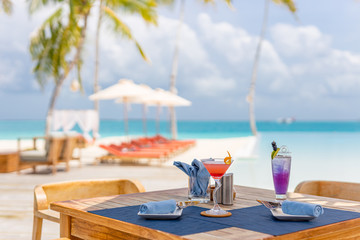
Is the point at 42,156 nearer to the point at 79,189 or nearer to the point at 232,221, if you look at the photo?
the point at 79,189

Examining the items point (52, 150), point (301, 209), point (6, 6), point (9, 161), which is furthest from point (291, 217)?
point (6, 6)

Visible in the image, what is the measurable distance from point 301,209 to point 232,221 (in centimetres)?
27

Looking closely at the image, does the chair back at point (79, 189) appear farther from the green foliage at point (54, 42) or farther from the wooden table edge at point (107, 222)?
the green foliage at point (54, 42)

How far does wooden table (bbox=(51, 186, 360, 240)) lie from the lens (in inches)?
68.4

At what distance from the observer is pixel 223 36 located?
207 feet

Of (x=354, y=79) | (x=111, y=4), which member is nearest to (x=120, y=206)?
(x=111, y=4)

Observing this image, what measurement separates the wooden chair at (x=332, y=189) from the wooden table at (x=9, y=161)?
21.0 ft

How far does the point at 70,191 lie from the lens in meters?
3.12

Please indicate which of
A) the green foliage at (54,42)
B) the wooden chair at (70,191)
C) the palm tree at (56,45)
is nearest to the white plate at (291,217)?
the wooden chair at (70,191)

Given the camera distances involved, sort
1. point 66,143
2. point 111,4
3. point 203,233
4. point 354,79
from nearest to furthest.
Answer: point 203,233 → point 66,143 → point 111,4 → point 354,79

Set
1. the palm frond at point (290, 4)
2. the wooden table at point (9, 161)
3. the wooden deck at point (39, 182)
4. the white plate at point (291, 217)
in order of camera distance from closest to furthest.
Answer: the white plate at point (291, 217) < the wooden deck at point (39, 182) < the wooden table at point (9, 161) < the palm frond at point (290, 4)

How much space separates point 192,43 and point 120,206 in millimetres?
59736

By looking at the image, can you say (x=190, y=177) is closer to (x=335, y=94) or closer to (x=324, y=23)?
(x=335, y=94)

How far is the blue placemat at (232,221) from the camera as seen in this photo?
5.87 feet
